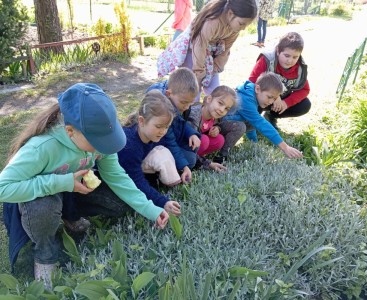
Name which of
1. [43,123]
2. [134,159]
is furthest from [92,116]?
[134,159]

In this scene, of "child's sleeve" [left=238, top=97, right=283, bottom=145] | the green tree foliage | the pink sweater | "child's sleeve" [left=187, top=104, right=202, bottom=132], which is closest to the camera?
"child's sleeve" [left=187, top=104, right=202, bottom=132]

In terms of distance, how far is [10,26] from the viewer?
18.8 ft

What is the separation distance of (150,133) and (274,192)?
0.92 m

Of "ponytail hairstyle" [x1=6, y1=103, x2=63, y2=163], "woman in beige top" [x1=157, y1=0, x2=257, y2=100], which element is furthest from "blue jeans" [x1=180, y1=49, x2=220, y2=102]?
"ponytail hairstyle" [x1=6, y1=103, x2=63, y2=163]

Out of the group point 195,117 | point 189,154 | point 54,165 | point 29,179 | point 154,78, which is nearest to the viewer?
point 29,179

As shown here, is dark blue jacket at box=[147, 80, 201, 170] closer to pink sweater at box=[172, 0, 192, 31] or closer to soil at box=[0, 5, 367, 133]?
soil at box=[0, 5, 367, 133]

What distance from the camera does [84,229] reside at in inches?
97.3

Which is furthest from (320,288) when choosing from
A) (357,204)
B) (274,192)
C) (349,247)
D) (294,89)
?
(294,89)

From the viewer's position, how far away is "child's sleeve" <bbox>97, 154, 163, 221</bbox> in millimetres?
2256

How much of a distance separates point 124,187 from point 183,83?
34.8 inches

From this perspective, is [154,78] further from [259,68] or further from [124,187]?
[124,187]

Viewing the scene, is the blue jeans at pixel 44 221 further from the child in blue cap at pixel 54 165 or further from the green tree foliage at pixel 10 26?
the green tree foliage at pixel 10 26

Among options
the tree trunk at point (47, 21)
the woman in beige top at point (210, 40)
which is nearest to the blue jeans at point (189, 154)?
the woman in beige top at point (210, 40)

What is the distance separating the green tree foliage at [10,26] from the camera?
5621mm
